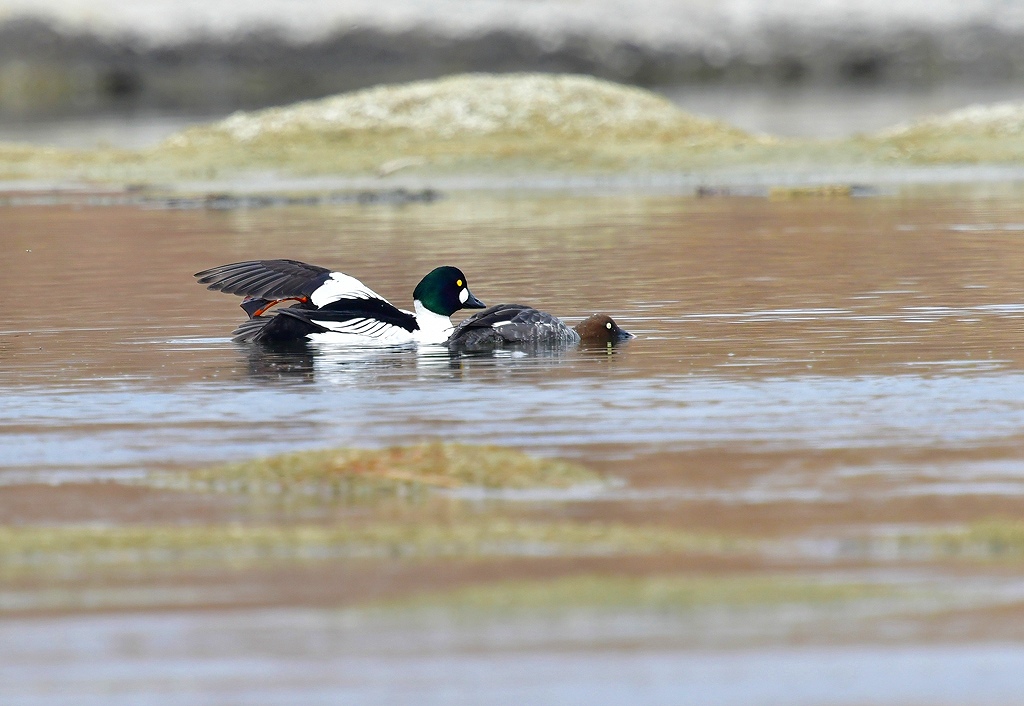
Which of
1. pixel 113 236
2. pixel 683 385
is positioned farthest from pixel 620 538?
pixel 113 236

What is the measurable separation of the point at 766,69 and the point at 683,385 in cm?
7149

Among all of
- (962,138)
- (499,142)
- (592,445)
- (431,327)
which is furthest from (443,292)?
(962,138)

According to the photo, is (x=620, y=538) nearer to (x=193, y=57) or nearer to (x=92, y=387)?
(x=92, y=387)

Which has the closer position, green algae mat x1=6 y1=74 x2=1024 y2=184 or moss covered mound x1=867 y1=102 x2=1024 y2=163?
moss covered mound x1=867 y1=102 x2=1024 y2=163

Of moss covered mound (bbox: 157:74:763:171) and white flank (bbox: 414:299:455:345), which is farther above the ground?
moss covered mound (bbox: 157:74:763:171)

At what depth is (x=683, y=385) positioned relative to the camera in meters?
10.8

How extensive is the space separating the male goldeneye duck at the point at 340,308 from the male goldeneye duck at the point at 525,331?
A: 477 mm

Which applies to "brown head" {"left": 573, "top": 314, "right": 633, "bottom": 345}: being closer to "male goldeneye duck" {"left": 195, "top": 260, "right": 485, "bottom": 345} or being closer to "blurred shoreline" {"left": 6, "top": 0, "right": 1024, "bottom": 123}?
"male goldeneye duck" {"left": 195, "top": 260, "right": 485, "bottom": 345}

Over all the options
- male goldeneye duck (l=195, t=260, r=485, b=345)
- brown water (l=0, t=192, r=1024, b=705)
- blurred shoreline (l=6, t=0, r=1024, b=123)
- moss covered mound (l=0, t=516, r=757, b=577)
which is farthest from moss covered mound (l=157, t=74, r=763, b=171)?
blurred shoreline (l=6, t=0, r=1024, b=123)

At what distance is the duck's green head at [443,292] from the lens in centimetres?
1352

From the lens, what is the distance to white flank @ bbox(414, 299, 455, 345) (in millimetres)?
13414

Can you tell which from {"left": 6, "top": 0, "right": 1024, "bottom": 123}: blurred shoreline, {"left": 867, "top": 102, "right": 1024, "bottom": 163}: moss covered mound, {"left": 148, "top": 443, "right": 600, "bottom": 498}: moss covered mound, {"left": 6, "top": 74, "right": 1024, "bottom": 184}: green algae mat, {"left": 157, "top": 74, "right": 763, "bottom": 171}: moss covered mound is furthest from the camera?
{"left": 6, "top": 0, "right": 1024, "bottom": 123}: blurred shoreline

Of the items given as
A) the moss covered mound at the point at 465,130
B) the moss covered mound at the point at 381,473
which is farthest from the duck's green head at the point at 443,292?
the moss covered mound at the point at 465,130

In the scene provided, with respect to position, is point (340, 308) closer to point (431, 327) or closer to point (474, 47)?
point (431, 327)
